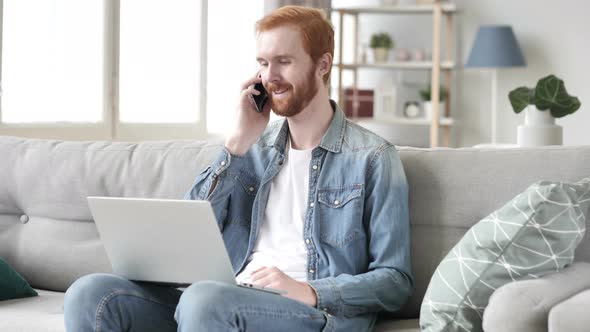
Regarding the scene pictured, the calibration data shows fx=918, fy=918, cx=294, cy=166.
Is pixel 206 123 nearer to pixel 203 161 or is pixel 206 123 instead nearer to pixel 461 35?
pixel 461 35

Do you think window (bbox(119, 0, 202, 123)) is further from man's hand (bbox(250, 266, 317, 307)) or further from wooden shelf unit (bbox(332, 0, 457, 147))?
man's hand (bbox(250, 266, 317, 307))

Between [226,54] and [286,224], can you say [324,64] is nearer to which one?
[286,224]

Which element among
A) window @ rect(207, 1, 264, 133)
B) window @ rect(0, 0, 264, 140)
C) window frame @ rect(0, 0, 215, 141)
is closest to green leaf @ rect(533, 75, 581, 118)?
window @ rect(0, 0, 264, 140)

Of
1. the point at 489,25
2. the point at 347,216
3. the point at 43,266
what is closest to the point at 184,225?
the point at 347,216

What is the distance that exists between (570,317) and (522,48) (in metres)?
5.50

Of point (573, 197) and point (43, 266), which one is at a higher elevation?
point (573, 197)

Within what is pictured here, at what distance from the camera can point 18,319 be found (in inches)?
85.8

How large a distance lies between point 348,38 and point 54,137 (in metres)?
3.21

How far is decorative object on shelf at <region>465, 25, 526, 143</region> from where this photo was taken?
6449 mm

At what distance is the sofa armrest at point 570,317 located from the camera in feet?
5.02

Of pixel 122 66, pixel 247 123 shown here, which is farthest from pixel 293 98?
pixel 122 66

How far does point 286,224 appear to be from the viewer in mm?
2164

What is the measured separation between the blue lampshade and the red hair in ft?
14.5

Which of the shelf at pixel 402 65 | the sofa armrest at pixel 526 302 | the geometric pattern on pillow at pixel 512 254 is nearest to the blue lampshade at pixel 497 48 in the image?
the shelf at pixel 402 65
